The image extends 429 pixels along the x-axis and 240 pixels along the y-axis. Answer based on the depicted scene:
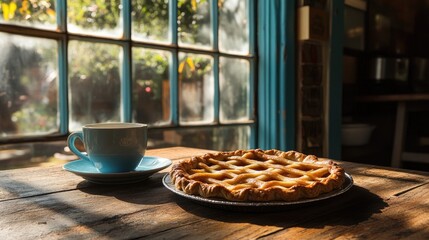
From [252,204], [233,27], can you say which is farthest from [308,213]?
[233,27]

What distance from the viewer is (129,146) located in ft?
2.02

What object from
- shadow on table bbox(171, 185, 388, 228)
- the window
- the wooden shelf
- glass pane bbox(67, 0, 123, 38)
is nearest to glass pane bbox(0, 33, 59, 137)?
the window

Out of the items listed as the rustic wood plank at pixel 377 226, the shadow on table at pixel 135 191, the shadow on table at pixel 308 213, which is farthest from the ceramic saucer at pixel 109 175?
the rustic wood plank at pixel 377 226

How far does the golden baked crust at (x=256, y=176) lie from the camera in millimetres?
463

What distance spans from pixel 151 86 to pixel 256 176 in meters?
0.98

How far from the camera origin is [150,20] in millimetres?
1449

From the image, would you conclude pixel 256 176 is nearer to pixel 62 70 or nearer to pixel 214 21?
pixel 62 70

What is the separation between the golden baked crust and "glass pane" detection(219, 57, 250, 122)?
1.03m

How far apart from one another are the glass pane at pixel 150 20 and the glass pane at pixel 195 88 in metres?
0.13

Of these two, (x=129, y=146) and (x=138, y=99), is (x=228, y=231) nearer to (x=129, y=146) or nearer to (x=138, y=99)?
(x=129, y=146)

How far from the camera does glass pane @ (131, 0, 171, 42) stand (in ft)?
4.65

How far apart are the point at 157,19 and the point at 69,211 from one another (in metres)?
1.12

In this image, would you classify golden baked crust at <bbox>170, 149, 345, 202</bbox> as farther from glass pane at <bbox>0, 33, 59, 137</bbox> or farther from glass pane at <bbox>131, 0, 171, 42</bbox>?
glass pane at <bbox>131, 0, 171, 42</bbox>

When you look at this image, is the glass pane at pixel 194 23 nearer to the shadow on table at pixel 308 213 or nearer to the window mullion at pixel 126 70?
the window mullion at pixel 126 70
